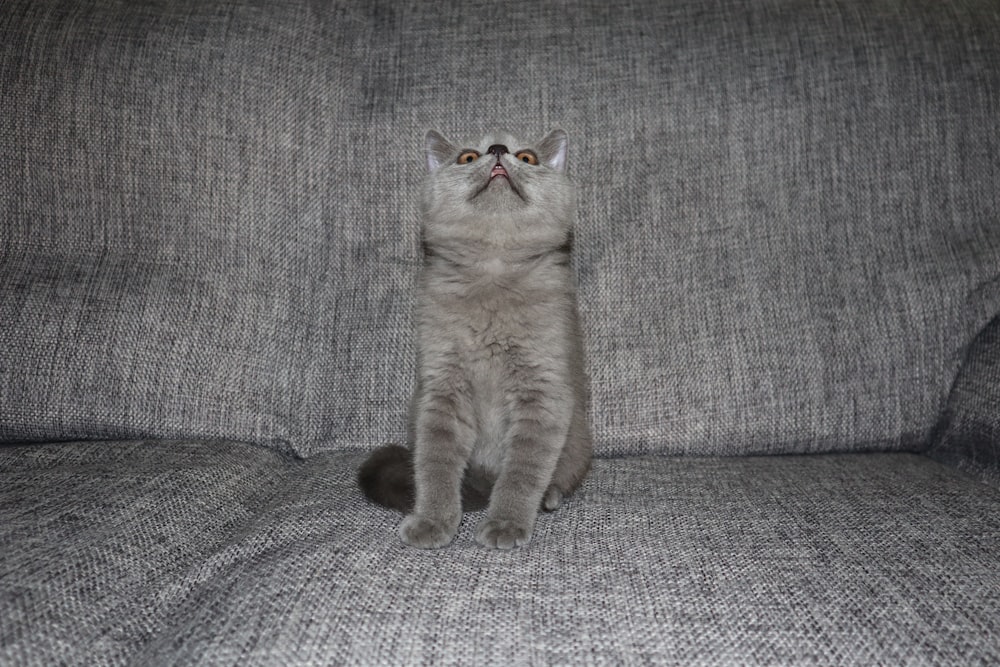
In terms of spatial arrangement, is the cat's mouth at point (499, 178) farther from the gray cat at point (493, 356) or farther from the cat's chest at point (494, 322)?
Answer: the cat's chest at point (494, 322)

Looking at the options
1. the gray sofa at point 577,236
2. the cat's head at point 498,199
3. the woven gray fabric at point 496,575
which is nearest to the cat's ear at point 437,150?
the cat's head at point 498,199

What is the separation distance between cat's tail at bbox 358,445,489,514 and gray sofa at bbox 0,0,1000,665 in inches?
1.6

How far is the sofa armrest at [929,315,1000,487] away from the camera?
1.26 meters

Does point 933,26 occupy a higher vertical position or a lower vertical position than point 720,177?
higher

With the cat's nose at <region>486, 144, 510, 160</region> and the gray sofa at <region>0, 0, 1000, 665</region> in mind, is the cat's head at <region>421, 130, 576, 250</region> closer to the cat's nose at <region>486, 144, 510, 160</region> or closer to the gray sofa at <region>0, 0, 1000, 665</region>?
the cat's nose at <region>486, 144, 510, 160</region>

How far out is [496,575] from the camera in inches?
34.7

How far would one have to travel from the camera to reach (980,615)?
0.77 meters

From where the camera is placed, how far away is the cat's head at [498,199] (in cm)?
131

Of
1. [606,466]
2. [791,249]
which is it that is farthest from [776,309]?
[606,466]

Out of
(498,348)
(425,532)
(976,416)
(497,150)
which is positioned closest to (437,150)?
(497,150)

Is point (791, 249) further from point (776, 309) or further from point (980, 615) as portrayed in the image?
point (980, 615)

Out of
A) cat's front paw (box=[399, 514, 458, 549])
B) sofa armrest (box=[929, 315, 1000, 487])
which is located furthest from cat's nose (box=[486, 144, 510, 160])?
sofa armrest (box=[929, 315, 1000, 487])

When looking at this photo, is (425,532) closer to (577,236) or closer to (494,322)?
(494,322)

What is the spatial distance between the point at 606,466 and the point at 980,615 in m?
0.69
